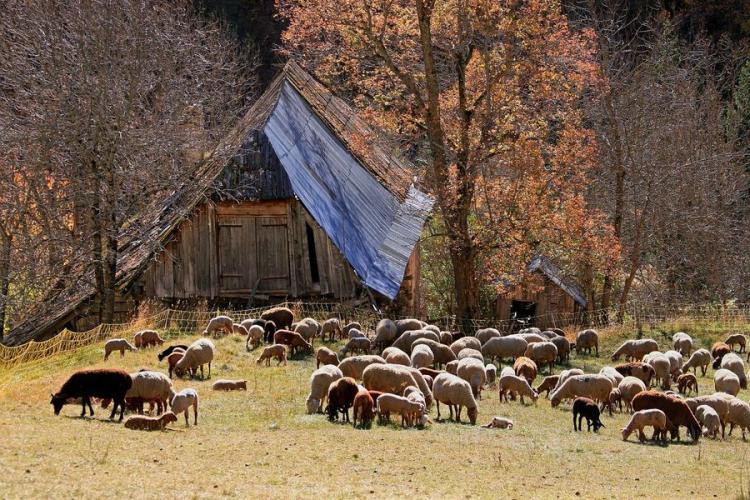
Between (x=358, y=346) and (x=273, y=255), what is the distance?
8.95 meters

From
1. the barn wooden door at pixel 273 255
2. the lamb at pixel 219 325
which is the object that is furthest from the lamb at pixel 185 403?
the barn wooden door at pixel 273 255

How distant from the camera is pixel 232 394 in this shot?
20.6m

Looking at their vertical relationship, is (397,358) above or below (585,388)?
above

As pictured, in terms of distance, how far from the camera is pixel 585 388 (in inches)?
844

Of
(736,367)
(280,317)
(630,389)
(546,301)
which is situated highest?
(546,301)

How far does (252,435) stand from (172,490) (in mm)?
4372

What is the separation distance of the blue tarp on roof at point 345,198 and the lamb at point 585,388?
1108 centimetres

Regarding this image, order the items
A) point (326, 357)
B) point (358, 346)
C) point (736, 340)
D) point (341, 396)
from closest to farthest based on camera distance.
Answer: point (341, 396), point (326, 357), point (358, 346), point (736, 340)

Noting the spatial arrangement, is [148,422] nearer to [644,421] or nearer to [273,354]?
[273,354]

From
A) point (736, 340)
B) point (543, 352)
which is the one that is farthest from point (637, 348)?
point (736, 340)

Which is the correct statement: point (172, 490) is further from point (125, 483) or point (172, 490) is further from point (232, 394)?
point (232, 394)

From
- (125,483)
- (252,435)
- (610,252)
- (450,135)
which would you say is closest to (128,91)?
(450,135)

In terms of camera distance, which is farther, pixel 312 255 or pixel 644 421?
pixel 312 255

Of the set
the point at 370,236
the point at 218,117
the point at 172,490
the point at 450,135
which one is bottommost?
the point at 172,490
